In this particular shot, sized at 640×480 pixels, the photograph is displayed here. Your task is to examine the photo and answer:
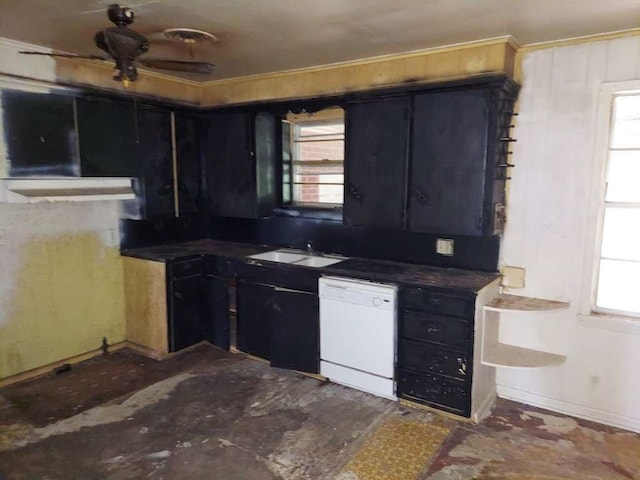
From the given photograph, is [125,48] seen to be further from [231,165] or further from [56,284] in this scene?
[56,284]

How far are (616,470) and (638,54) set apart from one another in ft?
7.82

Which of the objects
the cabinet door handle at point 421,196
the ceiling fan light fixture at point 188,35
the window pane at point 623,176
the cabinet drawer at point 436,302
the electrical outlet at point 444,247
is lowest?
the cabinet drawer at point 436,302

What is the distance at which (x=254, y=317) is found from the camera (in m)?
3.71

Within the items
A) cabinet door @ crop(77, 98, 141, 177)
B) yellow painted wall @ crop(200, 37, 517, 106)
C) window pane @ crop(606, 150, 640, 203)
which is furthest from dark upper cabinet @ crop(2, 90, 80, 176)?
window pane @ crop(606, 150, 640, 203)

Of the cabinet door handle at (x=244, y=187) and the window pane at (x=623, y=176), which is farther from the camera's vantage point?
the cabinet door handle at (x=244, y=187)

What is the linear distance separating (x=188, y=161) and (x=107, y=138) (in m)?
0.83

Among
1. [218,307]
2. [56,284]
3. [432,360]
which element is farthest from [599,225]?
[56,284]

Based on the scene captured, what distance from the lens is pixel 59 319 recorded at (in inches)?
142

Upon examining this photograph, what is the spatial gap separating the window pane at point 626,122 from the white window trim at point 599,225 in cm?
5

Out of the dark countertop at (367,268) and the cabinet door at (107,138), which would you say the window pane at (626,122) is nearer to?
the dark countertop at (367,268)

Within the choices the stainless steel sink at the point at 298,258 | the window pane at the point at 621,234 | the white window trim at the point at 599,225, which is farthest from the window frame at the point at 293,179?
the window pane at the point at 621,234

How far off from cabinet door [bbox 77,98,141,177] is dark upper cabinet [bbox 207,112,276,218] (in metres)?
0.75

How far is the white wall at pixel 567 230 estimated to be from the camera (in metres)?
2.80

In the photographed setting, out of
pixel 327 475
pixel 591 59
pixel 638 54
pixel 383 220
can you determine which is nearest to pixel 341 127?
pixel 383 220
